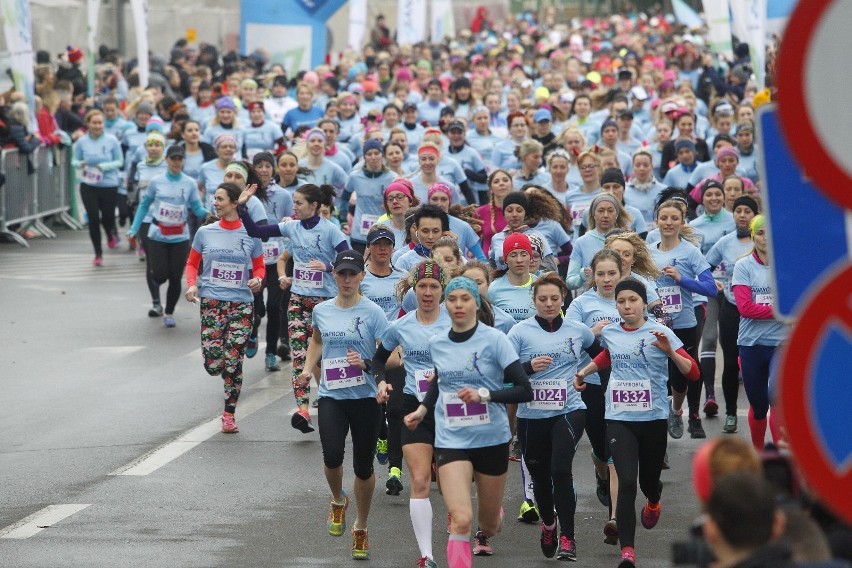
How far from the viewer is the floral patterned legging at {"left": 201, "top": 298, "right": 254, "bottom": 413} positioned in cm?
1195

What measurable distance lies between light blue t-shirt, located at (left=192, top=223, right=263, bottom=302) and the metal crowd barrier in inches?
407

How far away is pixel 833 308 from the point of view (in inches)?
132

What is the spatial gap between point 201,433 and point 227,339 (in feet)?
2.46

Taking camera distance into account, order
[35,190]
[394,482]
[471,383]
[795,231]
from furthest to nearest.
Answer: [35,190]
[394,482]
[471,383]
[795,231]

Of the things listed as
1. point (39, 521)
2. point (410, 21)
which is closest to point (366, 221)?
point (39, 521)

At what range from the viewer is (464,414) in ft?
26.0

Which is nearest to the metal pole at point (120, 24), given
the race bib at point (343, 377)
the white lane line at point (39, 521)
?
the white lane line at point (39, 521)

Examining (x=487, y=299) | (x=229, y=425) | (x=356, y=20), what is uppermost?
(x=356, y=20)

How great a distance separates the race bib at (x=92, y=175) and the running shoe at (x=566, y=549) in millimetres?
13033

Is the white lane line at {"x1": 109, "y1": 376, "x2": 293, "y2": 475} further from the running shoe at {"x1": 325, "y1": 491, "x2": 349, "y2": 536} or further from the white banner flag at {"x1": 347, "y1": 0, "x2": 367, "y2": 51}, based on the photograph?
the white banner flag at {"x1": 347, "y1": 0, "x2": 367, "y2": 51}

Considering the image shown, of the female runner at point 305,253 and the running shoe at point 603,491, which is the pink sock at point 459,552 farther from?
the female runner at point 305,253

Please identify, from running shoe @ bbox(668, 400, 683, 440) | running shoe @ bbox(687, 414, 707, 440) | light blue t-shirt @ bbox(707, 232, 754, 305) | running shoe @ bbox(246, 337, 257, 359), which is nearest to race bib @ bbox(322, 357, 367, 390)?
running shoe @ bbox(668, 400, 683, 440)

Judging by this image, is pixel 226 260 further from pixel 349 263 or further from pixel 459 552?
pixel 459 552

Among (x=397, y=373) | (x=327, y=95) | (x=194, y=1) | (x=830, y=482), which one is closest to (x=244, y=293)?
(x=397, y=373)
